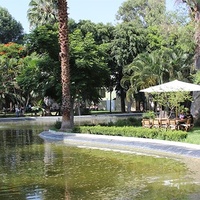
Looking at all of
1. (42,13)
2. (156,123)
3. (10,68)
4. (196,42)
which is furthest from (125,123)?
(42,13)

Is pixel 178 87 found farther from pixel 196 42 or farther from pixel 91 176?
pixel 91 176

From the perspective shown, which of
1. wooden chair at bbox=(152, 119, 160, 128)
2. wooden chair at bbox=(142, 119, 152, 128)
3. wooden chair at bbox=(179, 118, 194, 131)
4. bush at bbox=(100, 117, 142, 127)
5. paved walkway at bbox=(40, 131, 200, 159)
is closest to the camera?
paved walkway at bbox=(40, 131, 200, 159)

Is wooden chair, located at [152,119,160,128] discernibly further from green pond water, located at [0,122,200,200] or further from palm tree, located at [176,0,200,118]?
green pond water, located at [0,122,200,200]

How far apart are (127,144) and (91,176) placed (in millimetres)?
6824

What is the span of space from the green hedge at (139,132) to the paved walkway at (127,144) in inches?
18.6

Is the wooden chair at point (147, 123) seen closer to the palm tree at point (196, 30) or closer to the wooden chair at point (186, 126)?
the wooden chair at point (186, 126)

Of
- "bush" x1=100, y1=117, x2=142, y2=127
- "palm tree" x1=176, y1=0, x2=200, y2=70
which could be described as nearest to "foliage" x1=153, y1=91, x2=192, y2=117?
"bush" x1=100, y1=117, x2=142, y2=127

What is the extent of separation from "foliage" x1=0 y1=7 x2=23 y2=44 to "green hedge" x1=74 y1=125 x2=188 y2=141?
48500 mm

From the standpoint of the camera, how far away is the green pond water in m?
10.1

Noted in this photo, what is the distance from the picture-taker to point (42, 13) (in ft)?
167

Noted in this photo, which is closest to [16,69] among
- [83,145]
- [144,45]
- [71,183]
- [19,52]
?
[19,52]

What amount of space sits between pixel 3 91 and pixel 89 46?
23791mm

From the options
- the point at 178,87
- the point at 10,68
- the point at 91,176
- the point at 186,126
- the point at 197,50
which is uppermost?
the point at 10,68

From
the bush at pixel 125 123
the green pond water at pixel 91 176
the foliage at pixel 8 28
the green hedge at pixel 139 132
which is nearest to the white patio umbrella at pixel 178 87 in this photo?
the bush at pixel 125 123
